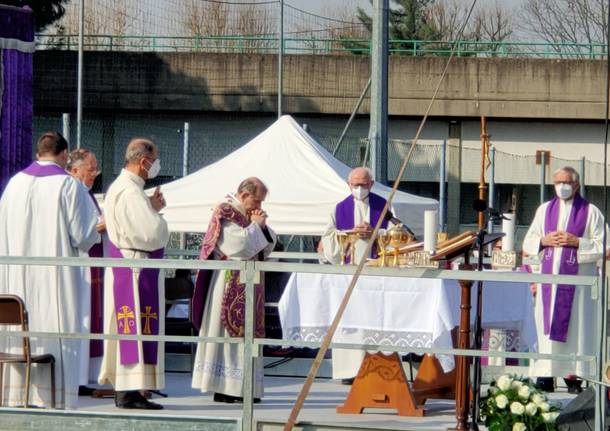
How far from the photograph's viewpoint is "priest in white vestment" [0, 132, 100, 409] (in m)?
Result: 8.40

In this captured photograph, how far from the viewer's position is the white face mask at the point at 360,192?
34.3ft

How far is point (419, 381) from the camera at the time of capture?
30.0ft

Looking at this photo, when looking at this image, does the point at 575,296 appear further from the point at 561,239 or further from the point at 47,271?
the point at 47,271

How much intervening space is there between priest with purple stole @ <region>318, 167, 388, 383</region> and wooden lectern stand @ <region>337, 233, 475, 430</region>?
33.0 inches

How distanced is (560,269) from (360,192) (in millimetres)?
1705

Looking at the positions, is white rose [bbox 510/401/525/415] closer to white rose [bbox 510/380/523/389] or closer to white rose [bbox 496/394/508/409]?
white rose [bbox 496/394/508/409]

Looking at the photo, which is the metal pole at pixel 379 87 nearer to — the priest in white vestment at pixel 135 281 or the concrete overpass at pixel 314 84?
the priest in white vestment at pixel 135 281

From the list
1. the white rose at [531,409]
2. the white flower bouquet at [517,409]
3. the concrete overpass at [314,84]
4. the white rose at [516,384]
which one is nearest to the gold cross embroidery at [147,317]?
the white flower bouquet at [517,409]

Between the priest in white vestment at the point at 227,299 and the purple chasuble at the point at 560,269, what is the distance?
8.84 ft

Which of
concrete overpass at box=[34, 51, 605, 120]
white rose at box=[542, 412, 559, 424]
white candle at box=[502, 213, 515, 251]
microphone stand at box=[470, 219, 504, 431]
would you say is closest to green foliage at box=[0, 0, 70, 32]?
concrete overpass at box=[34, 51, 605, 120]

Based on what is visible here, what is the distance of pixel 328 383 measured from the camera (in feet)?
34.0

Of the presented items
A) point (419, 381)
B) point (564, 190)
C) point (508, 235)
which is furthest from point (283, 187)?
point (508, 235)

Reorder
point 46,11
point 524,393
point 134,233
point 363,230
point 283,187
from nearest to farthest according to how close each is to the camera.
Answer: point 524,393 → point 134,233 → point 363,230 → point 283,187 → point 46,11

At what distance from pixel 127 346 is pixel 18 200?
46.5 inches
